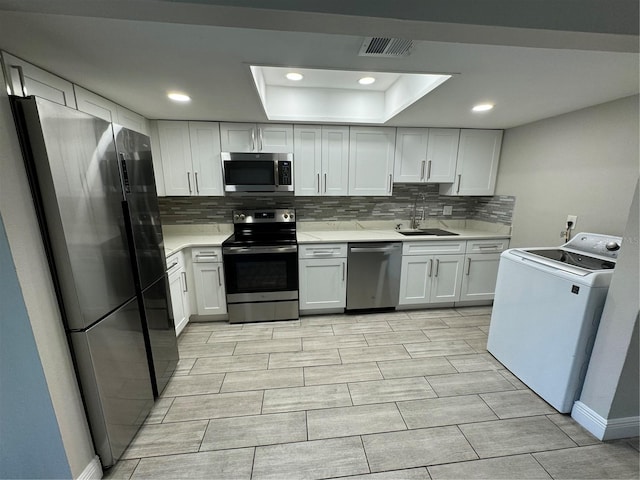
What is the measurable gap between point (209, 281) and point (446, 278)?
2712mm

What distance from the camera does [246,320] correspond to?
8.94 feet

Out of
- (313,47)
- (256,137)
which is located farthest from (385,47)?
(256,137)

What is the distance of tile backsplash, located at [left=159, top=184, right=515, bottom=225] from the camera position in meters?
2.99

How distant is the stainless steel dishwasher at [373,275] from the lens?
2.74m

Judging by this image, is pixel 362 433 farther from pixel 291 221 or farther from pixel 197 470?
pixel 291 221

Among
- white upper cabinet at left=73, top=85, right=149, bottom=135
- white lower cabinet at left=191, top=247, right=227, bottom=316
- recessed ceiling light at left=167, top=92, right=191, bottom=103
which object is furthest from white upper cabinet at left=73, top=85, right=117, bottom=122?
white lower cabinet at left=191, top=247, right=227, bottom=316

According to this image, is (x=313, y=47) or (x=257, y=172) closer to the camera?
(x=313, y=47)

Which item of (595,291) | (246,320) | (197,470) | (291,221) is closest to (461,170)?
(595,291)

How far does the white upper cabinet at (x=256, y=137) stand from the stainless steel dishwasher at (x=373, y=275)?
136cm

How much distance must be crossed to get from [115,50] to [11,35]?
14.6 inches

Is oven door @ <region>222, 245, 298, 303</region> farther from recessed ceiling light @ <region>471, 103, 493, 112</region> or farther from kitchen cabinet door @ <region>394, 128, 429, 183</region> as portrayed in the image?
recessed ceiling light @ <region>471, 103, 493, 112</region>

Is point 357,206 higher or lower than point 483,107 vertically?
lower

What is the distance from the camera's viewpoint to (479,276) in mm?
2967

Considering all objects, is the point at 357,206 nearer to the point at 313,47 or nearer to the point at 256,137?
the point at 256,137
